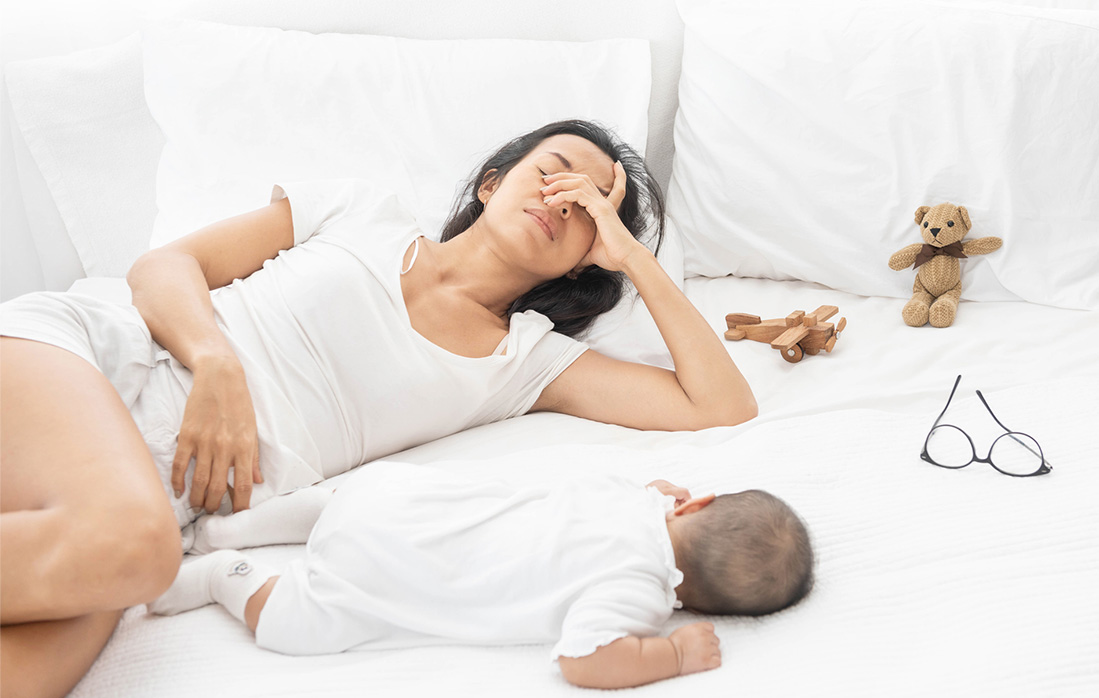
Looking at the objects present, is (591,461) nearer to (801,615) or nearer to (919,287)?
(801,615)

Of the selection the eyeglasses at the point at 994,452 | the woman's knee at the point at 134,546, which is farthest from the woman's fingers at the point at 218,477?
the eyeglasses at the point at 994,452

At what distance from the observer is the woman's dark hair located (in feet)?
5.38

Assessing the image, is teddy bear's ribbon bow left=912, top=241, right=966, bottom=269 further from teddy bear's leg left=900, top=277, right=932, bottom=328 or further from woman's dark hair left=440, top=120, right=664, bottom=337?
woman's dark hair left=440, top=120, right=664, bottom=337

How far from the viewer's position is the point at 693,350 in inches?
55.5

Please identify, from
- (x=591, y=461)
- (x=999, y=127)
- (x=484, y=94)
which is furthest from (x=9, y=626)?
(x=999, y=127)

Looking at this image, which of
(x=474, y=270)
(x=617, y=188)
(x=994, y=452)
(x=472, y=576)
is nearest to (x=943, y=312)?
(x=994, y=452)

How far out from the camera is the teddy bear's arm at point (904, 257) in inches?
68.2

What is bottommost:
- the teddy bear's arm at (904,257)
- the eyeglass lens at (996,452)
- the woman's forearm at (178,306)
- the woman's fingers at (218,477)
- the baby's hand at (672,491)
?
the eyeglass lens at (996,452)

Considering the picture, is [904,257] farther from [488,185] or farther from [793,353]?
[488,185]

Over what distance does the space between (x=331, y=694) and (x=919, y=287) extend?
1.46 metres

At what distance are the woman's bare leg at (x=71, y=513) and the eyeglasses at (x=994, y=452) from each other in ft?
3.41

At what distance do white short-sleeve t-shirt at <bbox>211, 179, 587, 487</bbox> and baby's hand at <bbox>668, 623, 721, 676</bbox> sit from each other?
23.4 inches

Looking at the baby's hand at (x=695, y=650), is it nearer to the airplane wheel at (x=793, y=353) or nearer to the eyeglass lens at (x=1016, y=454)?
the eyeglass lens at (x=1016, y=454)

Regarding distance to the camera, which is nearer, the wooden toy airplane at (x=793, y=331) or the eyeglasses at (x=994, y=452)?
the eyeglasses at (x=994, y=452)
